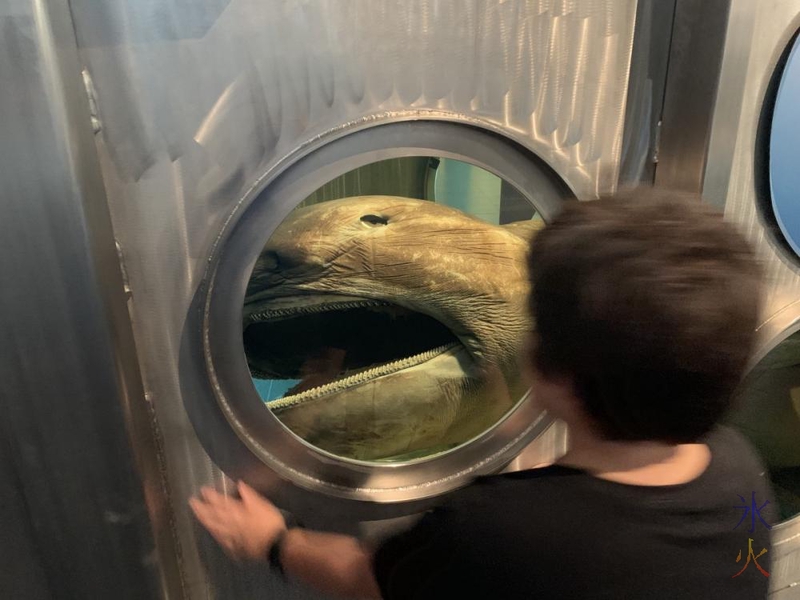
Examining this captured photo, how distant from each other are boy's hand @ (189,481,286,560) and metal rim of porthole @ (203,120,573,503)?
6 centimetres

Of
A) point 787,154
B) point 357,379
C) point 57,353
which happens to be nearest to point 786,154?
point 787,154

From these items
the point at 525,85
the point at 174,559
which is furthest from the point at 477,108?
the point at 174,559

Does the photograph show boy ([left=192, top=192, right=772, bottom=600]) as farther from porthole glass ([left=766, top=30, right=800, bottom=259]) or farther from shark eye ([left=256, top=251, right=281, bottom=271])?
porthole glass ([left=766, top=30, right=800, bottom=259])

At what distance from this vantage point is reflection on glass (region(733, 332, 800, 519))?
1.20 m

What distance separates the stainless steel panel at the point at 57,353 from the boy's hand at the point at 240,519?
8 centimetres

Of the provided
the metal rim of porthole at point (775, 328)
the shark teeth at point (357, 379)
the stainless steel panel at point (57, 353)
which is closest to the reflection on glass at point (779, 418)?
the metal rim of porthole at point (775, 328)

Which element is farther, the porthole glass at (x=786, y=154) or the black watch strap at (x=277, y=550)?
the porthole glass at (x=786, y=154)

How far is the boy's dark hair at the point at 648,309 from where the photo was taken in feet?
1.55

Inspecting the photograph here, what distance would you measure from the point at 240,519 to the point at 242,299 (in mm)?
279

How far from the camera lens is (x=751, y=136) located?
35.4 inches

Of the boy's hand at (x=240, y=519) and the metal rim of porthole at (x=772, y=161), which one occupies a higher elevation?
the metal rim of porthole at (x=772, y=161)

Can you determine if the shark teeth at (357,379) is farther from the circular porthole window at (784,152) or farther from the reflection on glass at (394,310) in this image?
the circular porthole window at (784,152)

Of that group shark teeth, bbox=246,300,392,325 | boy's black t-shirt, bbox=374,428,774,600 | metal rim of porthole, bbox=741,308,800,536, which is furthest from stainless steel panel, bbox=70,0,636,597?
metal rim of porthole, bbox=741,308,800,536

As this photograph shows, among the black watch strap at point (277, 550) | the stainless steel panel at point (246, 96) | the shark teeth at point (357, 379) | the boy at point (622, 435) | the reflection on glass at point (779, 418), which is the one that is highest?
the stainless steel panel at point (246, 96)
